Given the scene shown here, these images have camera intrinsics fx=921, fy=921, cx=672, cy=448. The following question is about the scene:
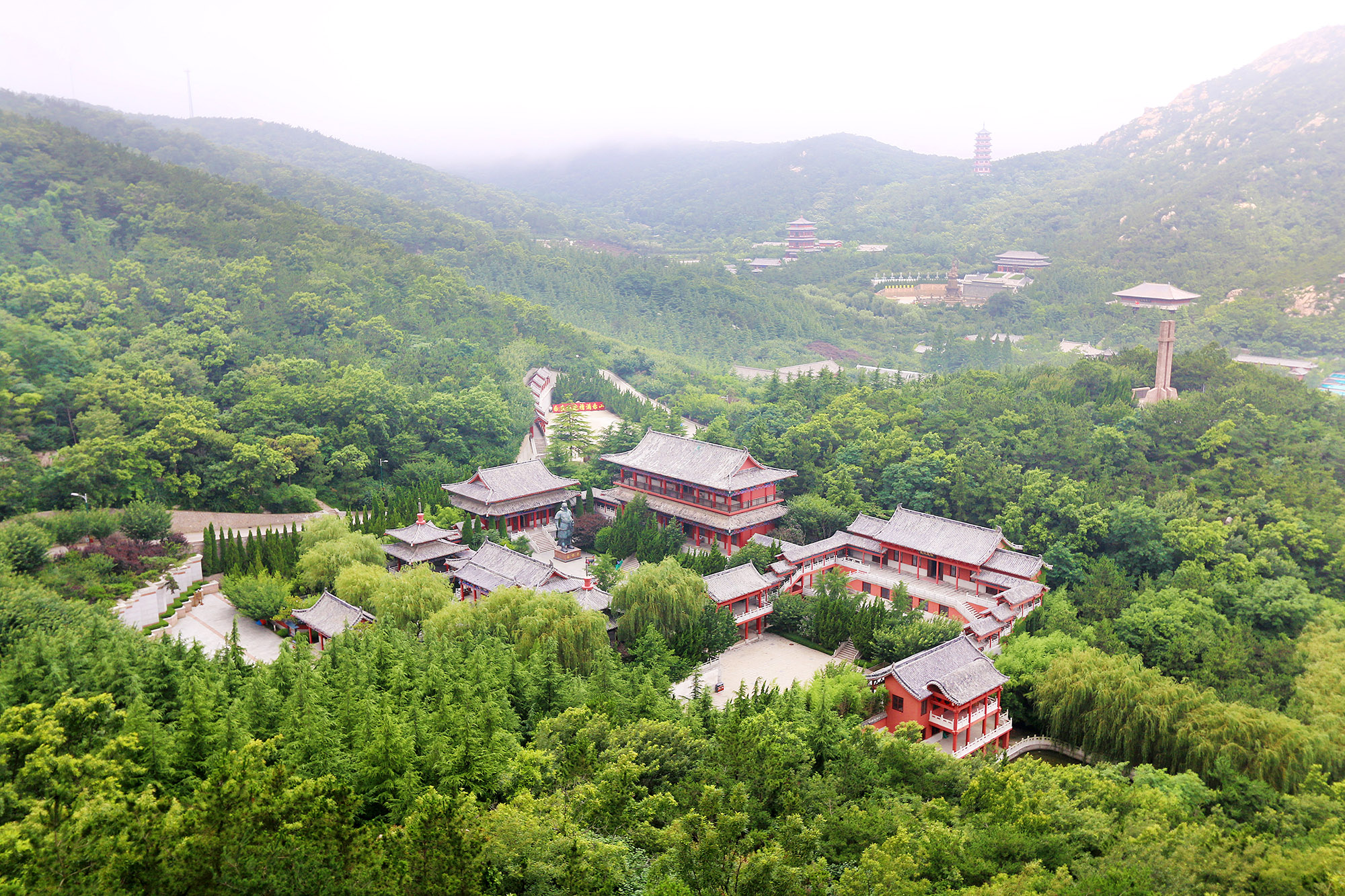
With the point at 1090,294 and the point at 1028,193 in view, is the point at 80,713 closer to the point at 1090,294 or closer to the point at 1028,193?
the point at 1090,294

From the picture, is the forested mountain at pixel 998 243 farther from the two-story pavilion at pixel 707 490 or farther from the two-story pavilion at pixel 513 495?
the two-story pavilion at pixel 513 495

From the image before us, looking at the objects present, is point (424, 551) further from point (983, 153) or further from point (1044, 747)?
point (983, 153)

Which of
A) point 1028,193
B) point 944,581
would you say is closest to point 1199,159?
point 1028,193

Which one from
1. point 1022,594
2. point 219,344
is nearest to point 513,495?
point 1022,594

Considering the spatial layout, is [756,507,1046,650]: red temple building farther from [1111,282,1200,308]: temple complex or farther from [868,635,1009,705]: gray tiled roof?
[1111,282,1200,308]: temple complex

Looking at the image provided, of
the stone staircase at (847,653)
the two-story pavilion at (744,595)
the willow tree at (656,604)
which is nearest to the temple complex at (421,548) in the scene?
the willow tree at (656,604)
